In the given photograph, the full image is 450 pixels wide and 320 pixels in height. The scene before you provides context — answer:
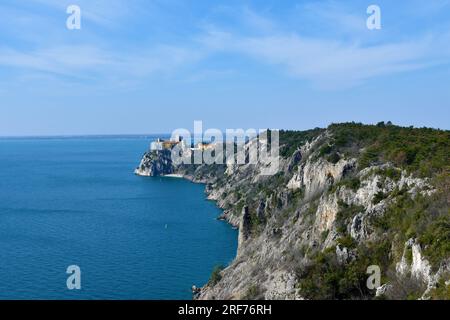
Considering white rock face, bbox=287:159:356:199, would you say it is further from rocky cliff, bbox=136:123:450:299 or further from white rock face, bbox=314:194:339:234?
white rock face, bbox=314:194:339:234

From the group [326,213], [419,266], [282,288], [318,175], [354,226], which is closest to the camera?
[419,266]

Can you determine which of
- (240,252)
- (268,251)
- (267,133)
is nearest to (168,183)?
(267,133)

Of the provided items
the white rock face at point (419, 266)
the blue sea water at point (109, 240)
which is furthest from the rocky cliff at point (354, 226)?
the blue sea water at point (109, 240)

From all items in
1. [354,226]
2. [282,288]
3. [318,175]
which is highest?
[318,175]

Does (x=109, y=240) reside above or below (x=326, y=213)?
below

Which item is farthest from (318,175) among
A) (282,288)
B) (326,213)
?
(282,288)

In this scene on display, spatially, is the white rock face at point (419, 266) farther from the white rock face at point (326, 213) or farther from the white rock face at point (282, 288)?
the white rock face at point (326, 213)

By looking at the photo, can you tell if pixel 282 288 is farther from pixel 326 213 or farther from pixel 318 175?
pixel 318 175

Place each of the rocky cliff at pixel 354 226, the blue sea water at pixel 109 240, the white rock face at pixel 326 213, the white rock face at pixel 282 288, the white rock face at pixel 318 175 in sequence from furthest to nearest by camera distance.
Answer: the blue sea water at pixel 109 240, the white rock face at pixel 318 175, the white rock face at pixel 326 213, the white rock face at pixel 282 288, the rocky cliff at pixel 354 226
